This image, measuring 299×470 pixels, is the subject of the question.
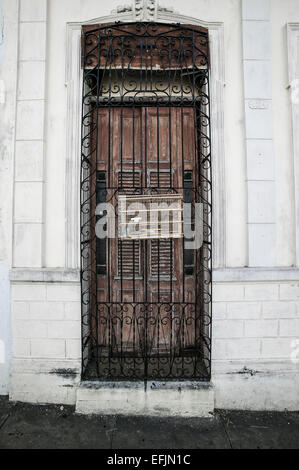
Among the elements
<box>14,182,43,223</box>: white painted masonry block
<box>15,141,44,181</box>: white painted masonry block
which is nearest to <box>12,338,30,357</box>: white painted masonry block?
<box>14,182,43,223</box>: white painted masonry block

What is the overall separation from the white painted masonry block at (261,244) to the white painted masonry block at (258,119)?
1.06 meters

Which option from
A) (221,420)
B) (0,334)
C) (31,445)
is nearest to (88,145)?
(0,334)

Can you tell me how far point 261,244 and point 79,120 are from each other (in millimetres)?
2577

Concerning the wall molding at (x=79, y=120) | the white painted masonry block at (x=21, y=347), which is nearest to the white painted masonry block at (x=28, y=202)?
the wall molding at (x=79, y=120)

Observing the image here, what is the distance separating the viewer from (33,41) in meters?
3.55

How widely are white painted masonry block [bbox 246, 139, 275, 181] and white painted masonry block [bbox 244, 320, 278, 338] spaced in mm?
1652

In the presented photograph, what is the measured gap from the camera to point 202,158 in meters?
3.84

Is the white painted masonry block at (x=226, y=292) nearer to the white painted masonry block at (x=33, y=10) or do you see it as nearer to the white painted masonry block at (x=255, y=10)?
the white painted masonry block at (x=255, y=10)

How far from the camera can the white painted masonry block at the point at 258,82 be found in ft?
11.6

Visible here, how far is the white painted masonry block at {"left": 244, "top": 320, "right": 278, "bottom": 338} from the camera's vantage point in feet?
11.4

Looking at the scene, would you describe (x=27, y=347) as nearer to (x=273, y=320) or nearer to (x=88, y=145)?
(x=88, y=145)

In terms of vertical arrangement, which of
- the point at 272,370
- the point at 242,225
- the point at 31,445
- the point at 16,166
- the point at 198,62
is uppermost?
the point at 198,62

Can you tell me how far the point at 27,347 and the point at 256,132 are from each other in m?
3.65

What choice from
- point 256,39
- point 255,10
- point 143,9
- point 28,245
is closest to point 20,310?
point 28,245
